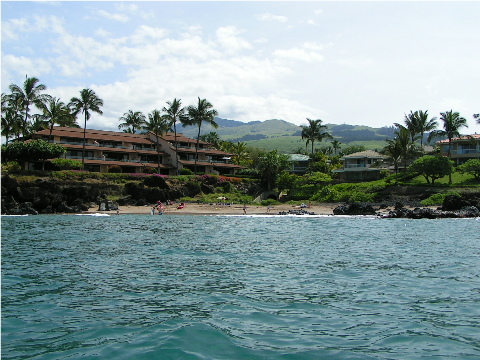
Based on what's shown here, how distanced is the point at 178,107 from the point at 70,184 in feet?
94.9

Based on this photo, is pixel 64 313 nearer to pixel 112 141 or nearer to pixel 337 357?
pixel 337 357

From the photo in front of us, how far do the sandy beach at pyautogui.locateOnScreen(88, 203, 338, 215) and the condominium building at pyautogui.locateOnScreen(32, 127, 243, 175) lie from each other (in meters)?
18.6

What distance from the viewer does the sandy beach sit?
188ft

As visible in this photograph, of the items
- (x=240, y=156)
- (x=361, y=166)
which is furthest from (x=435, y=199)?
(x=240, y=156)

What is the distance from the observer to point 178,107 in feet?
276

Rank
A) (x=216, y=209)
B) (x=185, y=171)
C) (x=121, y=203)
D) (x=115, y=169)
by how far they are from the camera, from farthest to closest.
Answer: (x=185, y=171) → (x=115, y=169) → (x=121, y=203) → (x=216, y=209)

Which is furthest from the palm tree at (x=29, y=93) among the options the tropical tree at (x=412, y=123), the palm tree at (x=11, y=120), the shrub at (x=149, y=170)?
the tropical tree at (x=412, y=123)

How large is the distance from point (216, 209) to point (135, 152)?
3087 centimetres

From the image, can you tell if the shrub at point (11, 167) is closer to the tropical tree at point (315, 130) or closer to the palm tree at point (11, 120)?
the palm tree at point (11, 120)

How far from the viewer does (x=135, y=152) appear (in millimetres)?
84562

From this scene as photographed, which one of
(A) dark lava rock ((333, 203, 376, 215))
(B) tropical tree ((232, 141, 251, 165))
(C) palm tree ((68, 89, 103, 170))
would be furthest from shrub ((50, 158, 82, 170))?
(A) dark lava rock ((333, 203, 376, 215))

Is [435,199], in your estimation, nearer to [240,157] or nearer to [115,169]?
[115,169]

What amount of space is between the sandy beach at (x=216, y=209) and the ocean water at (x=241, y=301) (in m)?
30.9

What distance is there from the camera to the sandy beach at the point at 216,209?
57188 mm
